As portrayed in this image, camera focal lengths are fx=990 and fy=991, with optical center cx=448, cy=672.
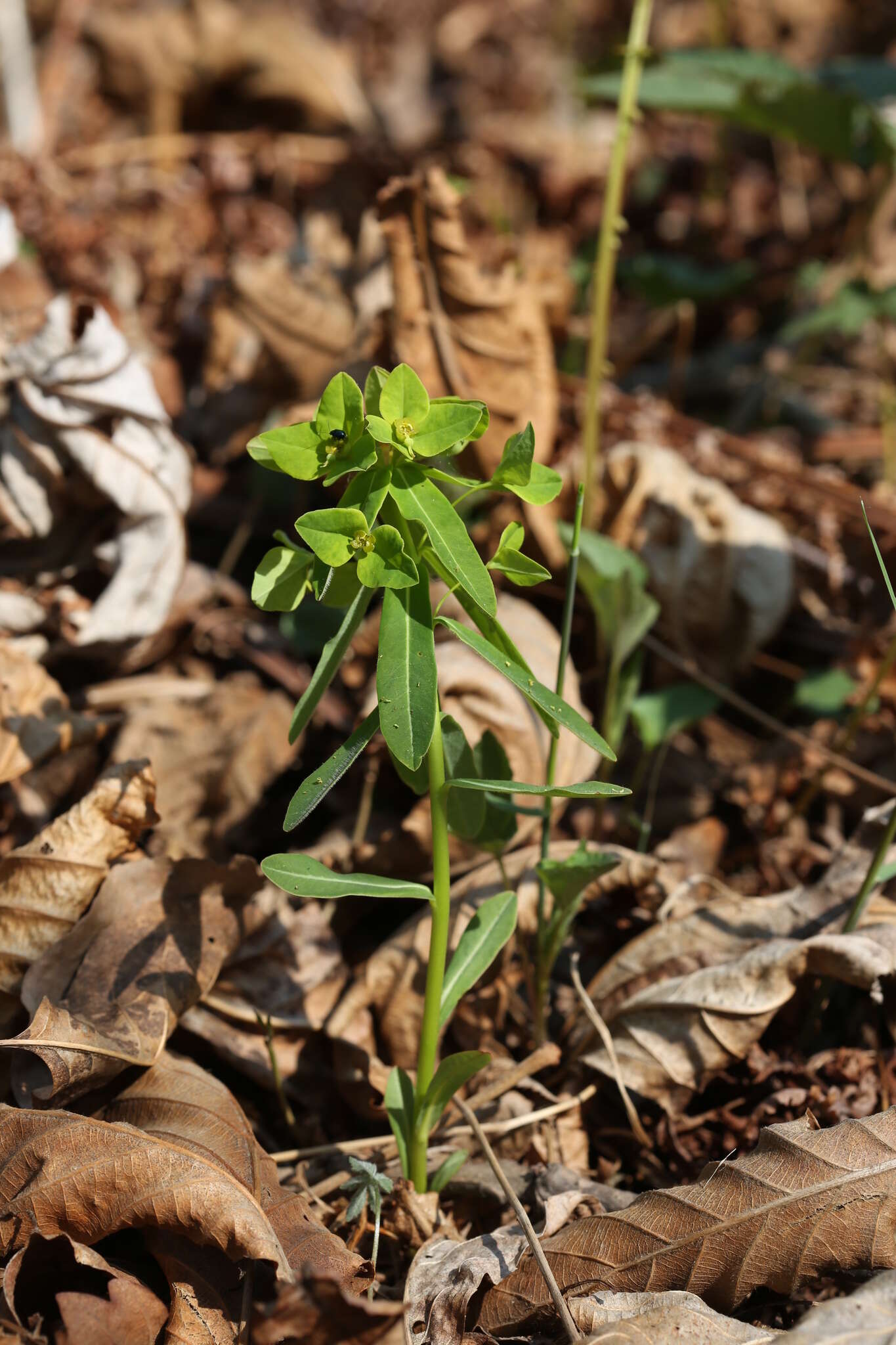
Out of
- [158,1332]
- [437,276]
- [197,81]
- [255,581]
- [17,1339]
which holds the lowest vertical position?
[158,1332]

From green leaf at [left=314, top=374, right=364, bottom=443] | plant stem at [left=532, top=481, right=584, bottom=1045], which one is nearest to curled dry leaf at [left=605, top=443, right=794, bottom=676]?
plant stem at [left=532, top=481, right=584, bottom=1045]

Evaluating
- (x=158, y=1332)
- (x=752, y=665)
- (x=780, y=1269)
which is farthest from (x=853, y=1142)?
(x=752, y=665)

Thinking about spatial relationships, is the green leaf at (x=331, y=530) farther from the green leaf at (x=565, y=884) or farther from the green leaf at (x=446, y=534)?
the green leaf at (x=565, y=884)

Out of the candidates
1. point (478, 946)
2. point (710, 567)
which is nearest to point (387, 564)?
point (478, 946)

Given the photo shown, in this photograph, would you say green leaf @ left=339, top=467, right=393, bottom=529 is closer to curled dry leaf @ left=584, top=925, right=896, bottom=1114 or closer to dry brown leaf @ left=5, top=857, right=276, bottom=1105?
dry brown leaf @ left=5, top=857, right=276, bottom=1105

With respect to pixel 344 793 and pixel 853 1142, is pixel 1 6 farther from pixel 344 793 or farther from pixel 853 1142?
pixel 853 1142

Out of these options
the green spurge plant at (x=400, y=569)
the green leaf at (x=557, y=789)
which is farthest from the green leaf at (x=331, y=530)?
the green leaf at (x=557, y=789)
